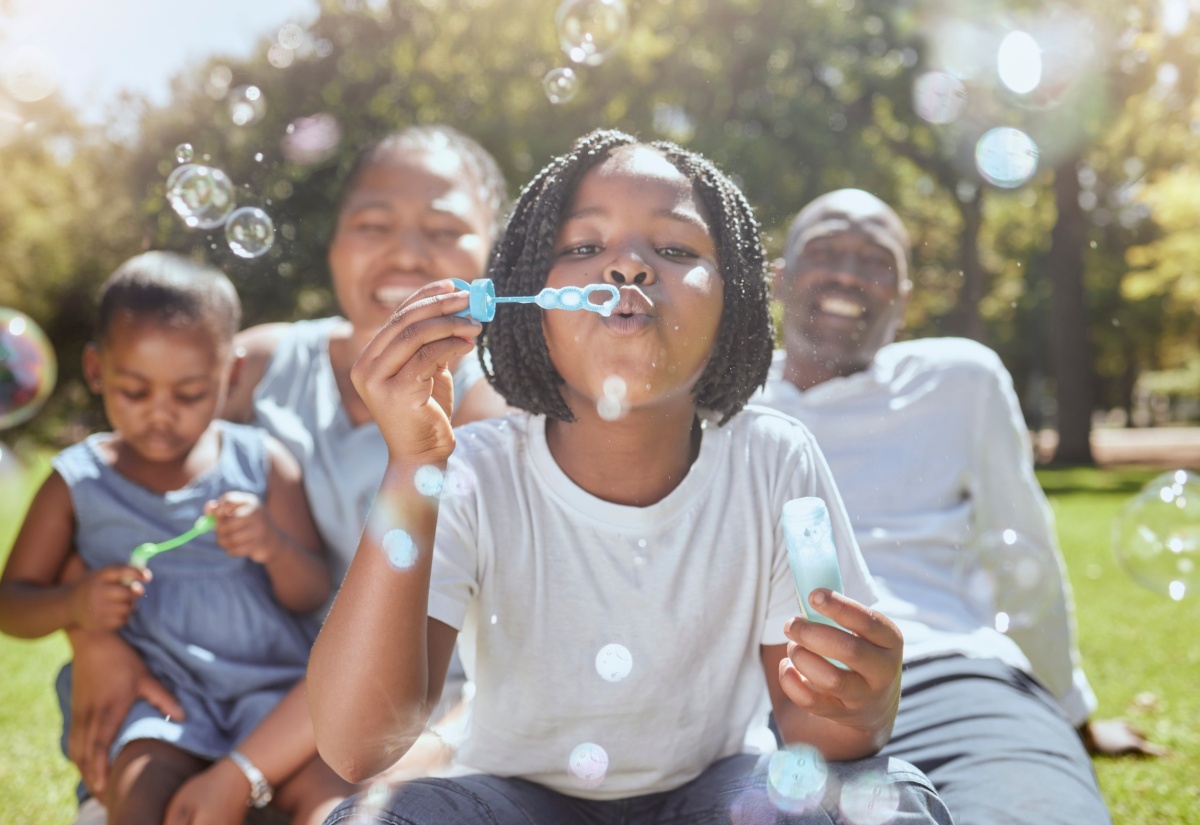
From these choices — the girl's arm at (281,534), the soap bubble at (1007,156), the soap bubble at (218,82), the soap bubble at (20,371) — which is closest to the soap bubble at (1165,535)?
the soap bubble at (1007,156)

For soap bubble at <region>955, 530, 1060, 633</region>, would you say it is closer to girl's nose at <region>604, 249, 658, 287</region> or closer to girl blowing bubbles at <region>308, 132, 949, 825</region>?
girl blowing bubbles at <region>308, 132, 949, 825</region>

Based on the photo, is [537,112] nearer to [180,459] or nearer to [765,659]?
[180,459]

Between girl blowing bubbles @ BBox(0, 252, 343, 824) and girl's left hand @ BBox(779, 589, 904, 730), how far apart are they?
47.2 inches

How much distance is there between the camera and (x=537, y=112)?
35.3ft

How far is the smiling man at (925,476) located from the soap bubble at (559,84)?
0.60 meters

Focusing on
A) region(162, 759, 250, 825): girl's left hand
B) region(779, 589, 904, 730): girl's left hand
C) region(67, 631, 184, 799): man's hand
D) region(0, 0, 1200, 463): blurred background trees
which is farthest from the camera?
region(0, 0, 1200, 463): blurred background trees

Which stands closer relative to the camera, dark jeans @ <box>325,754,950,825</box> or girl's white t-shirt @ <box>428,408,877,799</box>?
dark jeans @ <box>325,754,950,825</box>

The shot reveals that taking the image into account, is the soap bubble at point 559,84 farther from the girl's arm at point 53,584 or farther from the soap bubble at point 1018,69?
the soap bubble at point 1018,69

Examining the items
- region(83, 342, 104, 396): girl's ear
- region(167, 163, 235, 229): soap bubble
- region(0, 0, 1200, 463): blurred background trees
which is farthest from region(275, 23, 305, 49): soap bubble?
region(83, 342, 104, 396): girl's ear

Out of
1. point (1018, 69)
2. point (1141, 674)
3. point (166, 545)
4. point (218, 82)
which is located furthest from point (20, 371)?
point (218, 82)

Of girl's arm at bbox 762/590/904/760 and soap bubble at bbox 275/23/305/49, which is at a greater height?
soap bubble at bbox 275/23/305/49

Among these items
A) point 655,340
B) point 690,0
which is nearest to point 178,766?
point 655,340

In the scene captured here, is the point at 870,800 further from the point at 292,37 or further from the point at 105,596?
the point at 292,37

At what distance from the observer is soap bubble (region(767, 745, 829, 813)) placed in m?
1.29
